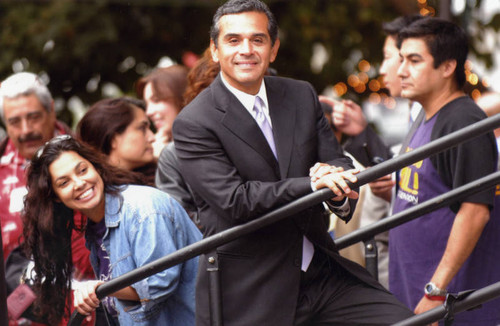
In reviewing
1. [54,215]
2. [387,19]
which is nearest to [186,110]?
[54,215]

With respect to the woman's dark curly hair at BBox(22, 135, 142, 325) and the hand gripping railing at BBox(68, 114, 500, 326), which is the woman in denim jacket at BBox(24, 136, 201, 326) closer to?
the woman's dark curly hair at BBox(22, 135, 142, 325)

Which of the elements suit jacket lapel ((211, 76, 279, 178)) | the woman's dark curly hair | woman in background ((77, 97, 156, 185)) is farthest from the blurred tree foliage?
suit jacket lapel ((211, 76, 279, 178))

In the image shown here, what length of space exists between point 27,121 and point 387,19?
4.26 m

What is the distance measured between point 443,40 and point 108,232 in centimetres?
177

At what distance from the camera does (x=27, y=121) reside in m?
5.12

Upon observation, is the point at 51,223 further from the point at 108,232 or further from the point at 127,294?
the point at 127,294

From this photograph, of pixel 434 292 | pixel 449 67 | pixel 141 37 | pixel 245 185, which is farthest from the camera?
pixel 141 37

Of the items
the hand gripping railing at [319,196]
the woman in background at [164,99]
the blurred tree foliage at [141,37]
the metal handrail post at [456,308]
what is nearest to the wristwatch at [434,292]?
the metal handrail post at [456,308]

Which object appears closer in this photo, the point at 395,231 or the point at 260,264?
the point at 260,264

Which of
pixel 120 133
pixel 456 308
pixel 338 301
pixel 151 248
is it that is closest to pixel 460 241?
pixel 456 308

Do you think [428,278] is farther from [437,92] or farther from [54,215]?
[54,215]

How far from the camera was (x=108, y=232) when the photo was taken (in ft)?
12.4

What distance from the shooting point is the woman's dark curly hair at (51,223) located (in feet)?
12.9

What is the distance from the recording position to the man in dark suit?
328 cm
